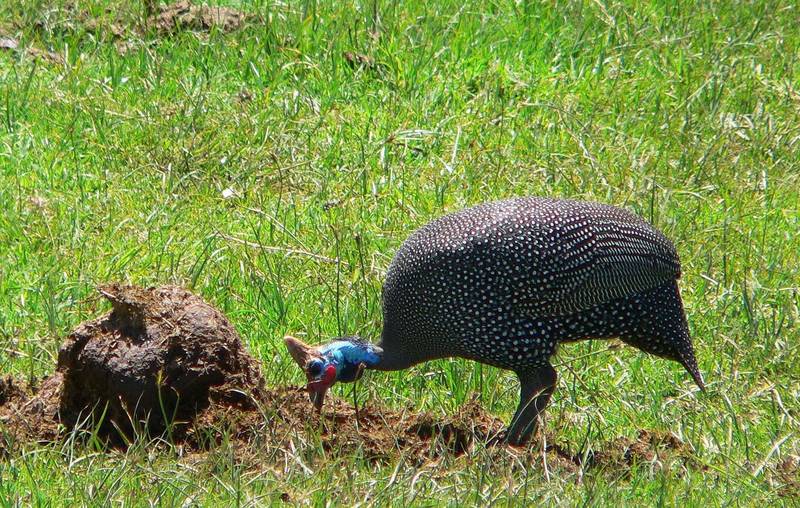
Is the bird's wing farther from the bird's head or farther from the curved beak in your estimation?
the curved beak

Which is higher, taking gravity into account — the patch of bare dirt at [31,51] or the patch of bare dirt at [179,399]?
the patch of bare dirt at [31,51]

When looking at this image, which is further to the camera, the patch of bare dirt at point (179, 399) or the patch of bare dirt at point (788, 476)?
the patch of bare dirt at point (179, 399)

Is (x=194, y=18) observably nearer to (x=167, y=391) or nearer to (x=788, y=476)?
A: (x=167, y=391)

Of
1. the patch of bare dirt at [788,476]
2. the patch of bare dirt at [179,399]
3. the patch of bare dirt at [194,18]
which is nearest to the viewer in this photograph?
the patch of bare dirt at [788,476]

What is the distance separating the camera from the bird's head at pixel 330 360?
16.3 ft

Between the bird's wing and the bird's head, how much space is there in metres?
0.62

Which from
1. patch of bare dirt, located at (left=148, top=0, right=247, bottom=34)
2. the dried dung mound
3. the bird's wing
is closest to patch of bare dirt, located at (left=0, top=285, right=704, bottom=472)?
the dried dung mound

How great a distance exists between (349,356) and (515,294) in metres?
0.67

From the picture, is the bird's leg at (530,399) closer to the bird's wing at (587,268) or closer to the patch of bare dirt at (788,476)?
the bird's wing at (587,268)

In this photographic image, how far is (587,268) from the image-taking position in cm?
502

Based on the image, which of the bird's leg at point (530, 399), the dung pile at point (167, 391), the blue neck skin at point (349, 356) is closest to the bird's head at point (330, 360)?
the blue neck skin at point (349, 356)

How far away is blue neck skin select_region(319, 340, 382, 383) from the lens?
503 cm

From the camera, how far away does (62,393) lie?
486cm

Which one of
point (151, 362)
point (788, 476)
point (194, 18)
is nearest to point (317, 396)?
point (151, 362)
